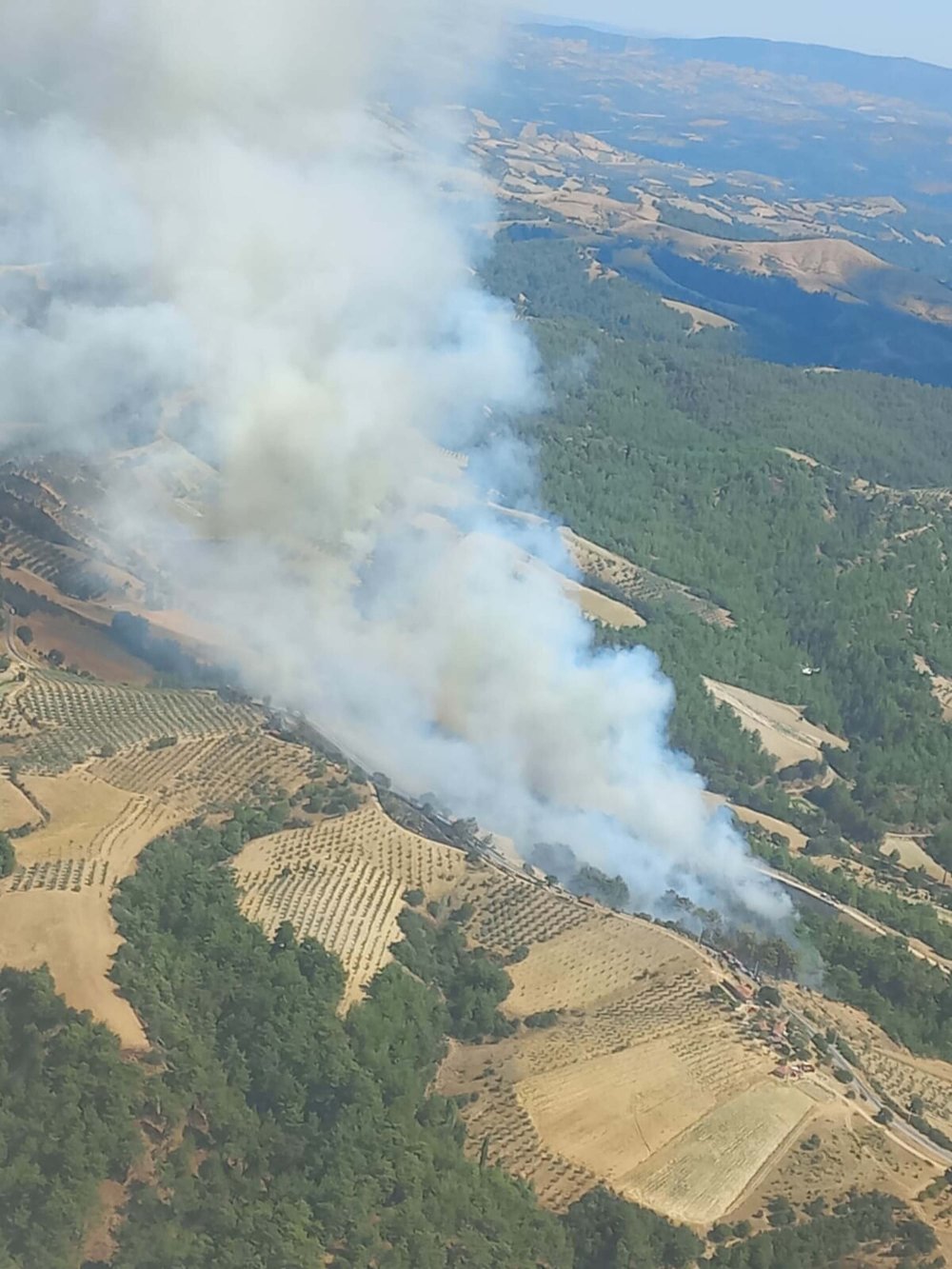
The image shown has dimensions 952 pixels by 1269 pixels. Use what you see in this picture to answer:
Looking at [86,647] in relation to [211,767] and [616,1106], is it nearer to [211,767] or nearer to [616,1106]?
[211,767]

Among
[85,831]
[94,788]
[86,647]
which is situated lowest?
[86,647]

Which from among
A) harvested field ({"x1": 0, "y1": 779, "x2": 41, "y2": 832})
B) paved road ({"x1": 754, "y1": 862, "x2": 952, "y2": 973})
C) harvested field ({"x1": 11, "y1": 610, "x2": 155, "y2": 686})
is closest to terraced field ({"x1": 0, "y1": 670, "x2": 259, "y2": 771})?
harvested field ({"x1": 0, "y1": 779, "x2": 41, "y2": 832})

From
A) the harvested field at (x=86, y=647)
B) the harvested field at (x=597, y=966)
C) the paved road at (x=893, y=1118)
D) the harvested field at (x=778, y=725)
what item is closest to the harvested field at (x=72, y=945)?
the harvested field at (x=597, y=966)

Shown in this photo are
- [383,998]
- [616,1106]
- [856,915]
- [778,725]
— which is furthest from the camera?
[778,725]

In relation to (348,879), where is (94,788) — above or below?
above

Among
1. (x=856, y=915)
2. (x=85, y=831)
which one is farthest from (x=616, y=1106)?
(x=856, y=915)

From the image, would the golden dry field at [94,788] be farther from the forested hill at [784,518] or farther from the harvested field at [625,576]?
the harvested field at [625,576]

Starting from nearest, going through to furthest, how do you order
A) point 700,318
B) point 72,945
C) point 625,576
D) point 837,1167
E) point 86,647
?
point 837,1167
point 72,945
point 86,647
point 625,576
point 700,318

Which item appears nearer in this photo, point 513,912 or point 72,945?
point 72,945
